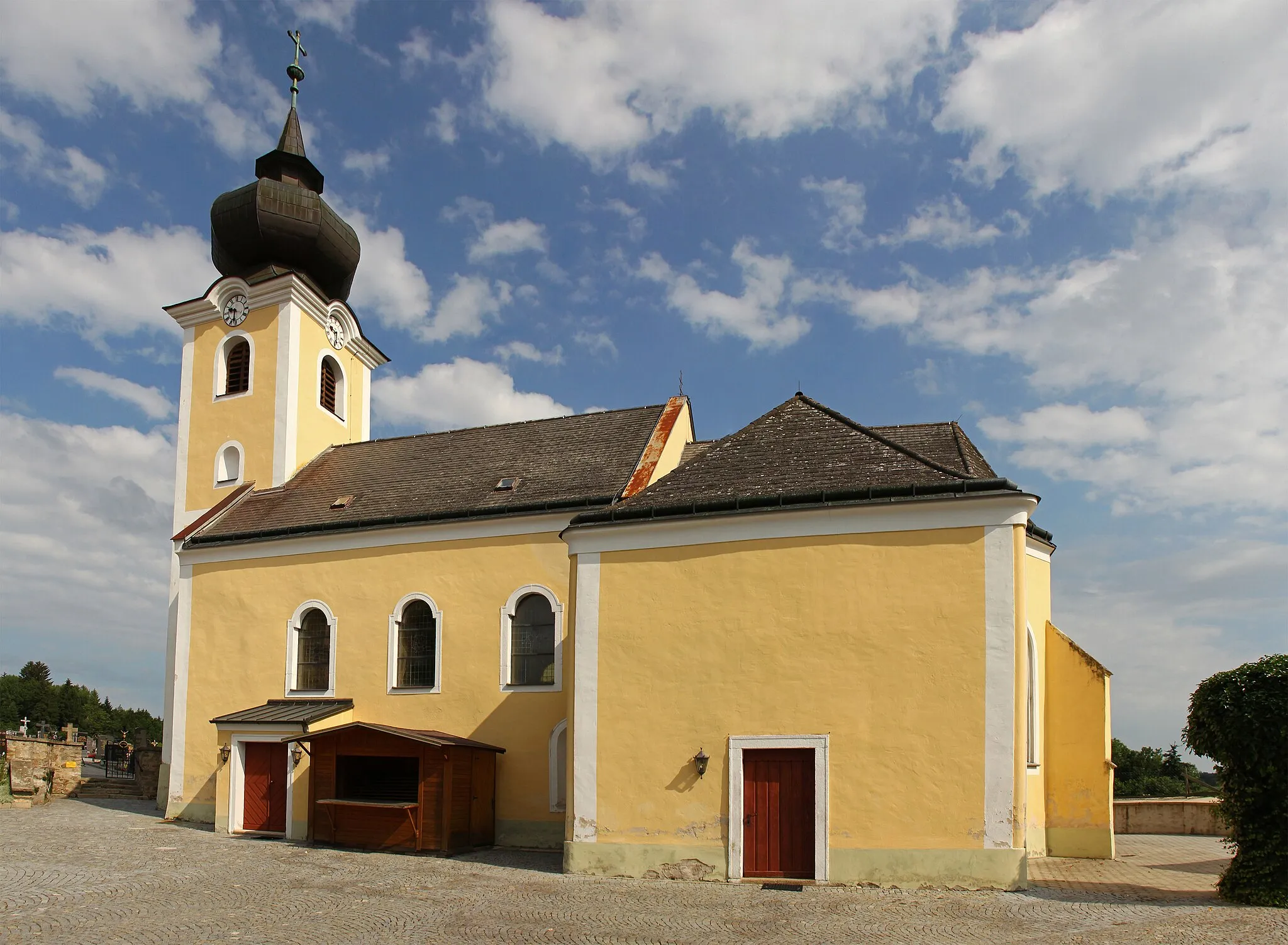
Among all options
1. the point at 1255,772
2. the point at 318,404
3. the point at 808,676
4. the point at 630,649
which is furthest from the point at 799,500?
the point at 318,404

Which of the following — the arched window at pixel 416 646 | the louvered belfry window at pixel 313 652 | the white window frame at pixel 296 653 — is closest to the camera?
the arched window at pixel 416 646

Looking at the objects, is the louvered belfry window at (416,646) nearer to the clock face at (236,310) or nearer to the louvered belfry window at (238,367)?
the louvered belfry window at (238,367)

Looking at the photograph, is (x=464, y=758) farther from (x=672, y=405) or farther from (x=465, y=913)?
(x=672, y=405)

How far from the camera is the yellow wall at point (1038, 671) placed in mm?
16562

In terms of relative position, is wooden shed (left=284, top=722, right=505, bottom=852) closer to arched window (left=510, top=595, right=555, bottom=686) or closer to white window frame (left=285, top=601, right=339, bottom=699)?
arched window (left=510, top=595, right=555, bottom=686)

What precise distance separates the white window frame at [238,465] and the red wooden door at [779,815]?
1728cm

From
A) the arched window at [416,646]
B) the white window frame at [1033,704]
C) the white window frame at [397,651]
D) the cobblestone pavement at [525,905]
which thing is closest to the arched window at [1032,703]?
the white window frame at [1033,704]

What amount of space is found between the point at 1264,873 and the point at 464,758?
482 inches

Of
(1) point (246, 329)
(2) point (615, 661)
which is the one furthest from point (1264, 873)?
(1) point (246, 329)

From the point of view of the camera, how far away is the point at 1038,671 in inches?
687

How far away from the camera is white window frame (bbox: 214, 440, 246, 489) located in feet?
86.2

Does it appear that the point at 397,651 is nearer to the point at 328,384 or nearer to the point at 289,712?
the point at 289,712

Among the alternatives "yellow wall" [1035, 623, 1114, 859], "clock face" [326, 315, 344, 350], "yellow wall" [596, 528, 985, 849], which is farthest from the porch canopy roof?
"clock face" [326, 315, 344, 350]

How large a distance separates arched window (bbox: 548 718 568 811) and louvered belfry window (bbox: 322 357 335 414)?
1339cm
